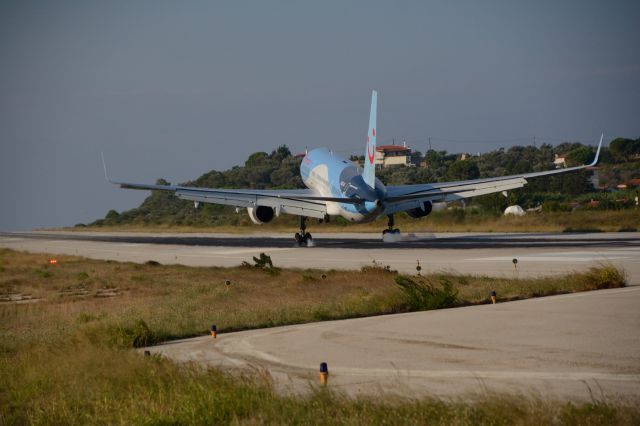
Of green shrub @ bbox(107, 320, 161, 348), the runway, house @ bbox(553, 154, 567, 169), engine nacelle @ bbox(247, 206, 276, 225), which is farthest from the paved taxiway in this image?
house @ bbox(553, 154, 567, 169)

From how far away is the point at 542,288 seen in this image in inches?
1045

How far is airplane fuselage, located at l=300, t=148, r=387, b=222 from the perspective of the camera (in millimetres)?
52688

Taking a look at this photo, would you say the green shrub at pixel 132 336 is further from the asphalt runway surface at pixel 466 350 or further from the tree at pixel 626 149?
the tree at pixel 626 149

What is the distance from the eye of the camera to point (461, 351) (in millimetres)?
16281

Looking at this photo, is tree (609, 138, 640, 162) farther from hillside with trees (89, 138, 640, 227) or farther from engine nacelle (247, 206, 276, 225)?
engine nacelle (247, 206, 276, 225)

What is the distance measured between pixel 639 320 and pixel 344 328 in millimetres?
6210

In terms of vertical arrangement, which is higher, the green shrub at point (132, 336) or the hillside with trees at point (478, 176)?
the hillside with trees at point (478, 176)

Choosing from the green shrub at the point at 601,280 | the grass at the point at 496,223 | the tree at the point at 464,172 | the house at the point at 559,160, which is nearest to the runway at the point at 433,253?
the green shrub at the point at 601,280

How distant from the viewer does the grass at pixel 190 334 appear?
11422 mm

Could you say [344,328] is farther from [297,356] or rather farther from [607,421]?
[607,421]

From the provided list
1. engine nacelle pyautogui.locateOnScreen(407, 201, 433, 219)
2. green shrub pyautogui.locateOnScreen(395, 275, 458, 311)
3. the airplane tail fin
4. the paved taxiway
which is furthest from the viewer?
engine nacelle pyautogui.locateOnScreen(407, 201, 433, 219)

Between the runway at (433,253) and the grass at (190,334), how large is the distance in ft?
14.4

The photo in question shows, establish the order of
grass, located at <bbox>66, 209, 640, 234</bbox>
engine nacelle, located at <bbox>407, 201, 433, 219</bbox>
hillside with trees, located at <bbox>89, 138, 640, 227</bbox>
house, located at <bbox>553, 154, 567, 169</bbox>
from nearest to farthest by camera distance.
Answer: engine nacelle, located at <bbox>407, 201, 433, 219</bbox> < grass, located at <bbox>66, 209, 640, 234</bbox> < hillside with trees, located at <bbox>89, 138, 640, 227</bbox> < house, located at <bbox>553, 154, 567, 169</bbox>

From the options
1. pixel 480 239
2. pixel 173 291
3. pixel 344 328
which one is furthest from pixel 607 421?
pixel 480 239
